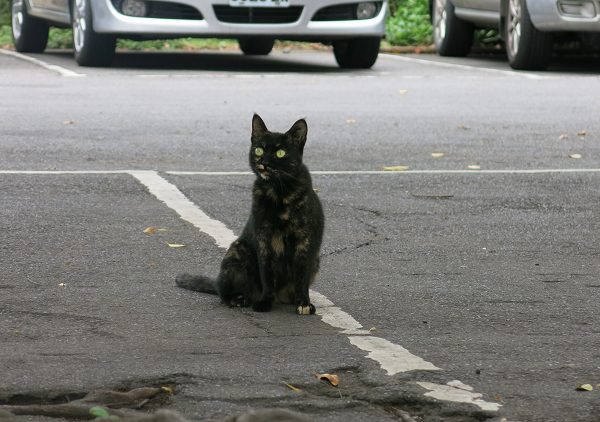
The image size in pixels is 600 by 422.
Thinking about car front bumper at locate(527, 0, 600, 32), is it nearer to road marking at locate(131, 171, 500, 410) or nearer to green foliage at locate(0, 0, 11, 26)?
road marking at locate(131, 171, 500, 410)

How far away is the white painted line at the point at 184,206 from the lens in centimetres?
480

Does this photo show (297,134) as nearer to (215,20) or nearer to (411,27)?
(215,20)

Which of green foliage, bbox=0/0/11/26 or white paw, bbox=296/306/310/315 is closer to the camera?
white paw, bbox=296/306/310/315

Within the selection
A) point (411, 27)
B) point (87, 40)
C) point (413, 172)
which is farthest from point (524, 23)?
point (411, 27)

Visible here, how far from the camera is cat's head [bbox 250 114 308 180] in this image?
12.3 ft

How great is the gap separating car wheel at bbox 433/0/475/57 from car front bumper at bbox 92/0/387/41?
330 centimetres

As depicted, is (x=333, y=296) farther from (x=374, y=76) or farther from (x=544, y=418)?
(x=374, y=76)

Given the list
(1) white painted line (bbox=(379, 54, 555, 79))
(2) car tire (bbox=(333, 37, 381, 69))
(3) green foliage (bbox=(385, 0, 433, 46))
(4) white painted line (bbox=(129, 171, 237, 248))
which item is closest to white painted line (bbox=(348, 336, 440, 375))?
(4) white painted line (bbox=(129, 171, 237, 248))

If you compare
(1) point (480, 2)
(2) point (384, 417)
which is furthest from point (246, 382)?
(1) point (480, 2)

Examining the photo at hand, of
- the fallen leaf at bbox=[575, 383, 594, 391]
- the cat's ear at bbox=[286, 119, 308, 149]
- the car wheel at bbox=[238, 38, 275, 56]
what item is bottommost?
the car wheel at bbox=[238, 38, 275, 56]

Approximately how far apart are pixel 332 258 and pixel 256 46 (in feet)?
40.7

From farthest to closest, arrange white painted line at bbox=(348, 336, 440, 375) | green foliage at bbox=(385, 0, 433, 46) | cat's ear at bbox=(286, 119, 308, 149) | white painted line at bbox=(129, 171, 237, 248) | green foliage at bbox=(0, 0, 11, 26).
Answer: green foliage at bbox=(0, 0, 11, 26) → green foliage at bbox=(385, 0, 433, 46) → white painted line at bbox=(129, 171, 237, 248) → cat's ear at bbox=(286, 119, 308, 149) → white painted line at bbox=(348, 336, 440, 375)

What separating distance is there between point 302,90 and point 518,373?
8.00 meters

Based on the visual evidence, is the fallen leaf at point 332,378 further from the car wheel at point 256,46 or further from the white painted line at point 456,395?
the car wheel at point 256,46
